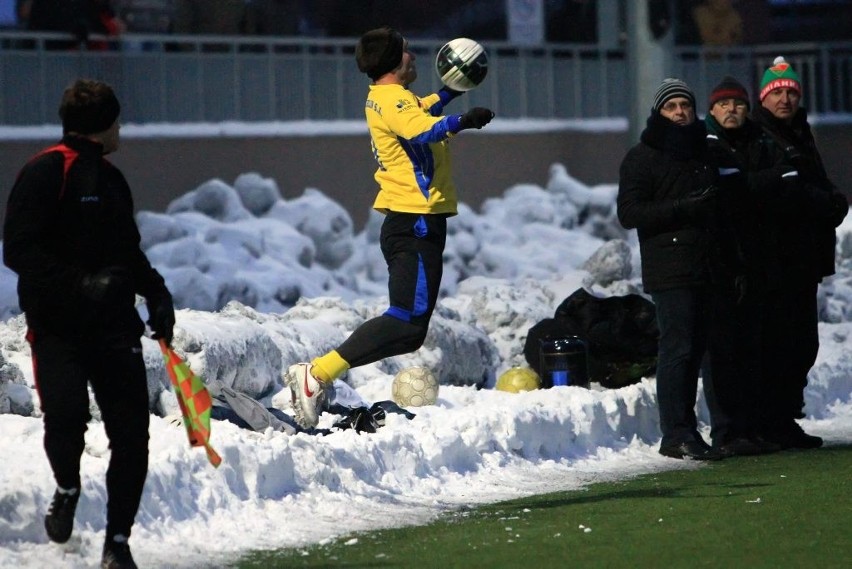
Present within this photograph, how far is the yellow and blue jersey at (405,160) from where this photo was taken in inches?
347

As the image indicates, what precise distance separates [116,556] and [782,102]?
18.5ft

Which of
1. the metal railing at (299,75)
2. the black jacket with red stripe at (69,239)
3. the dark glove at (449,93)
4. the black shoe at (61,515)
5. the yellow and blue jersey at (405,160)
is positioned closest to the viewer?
the black jacket with red stripe at (69,239)

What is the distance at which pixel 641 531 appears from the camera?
7320 mm

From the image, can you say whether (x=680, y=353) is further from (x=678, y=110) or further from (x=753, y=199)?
(x=678, y=110)

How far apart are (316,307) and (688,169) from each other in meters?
3.38

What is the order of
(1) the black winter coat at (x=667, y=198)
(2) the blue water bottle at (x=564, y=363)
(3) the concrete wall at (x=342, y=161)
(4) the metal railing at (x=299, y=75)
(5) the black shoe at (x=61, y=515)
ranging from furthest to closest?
(3) the concrete wall at (x=342, y=161), (4) the metal railing at (x=299, y=75), (2) the blue water bottle at (x=564, y=363), (1) the black winter coat at (x=667, y=198), (5) the black shoe at (x=61, y=515)

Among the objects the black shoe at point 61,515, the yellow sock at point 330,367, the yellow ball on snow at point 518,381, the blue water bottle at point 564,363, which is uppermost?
the yellow sock at point 330,367

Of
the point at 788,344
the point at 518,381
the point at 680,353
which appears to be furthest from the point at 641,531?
the point at 518,381

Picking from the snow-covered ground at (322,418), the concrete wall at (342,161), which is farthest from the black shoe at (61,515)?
the concrete wall at (342,161)

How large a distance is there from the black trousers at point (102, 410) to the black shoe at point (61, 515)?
0.04m

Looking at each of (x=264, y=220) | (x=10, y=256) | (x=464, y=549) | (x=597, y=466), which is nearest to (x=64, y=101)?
(x=10, y=256)

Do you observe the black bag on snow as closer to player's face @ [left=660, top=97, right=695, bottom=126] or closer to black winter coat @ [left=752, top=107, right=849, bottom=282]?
black winter coat @ [left=752, top=107, right=849, bottom=282]

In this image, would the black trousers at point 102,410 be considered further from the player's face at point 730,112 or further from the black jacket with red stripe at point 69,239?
the player's face at point 730,112

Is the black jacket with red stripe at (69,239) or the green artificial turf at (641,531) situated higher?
the black jacket with red stripe at (69,239)
